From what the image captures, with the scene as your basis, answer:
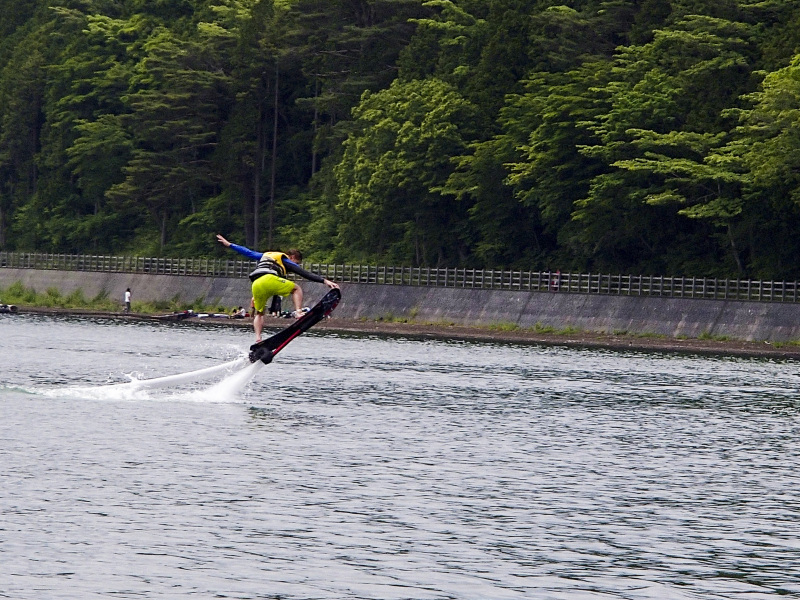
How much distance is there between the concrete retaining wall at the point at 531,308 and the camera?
66.2 metres

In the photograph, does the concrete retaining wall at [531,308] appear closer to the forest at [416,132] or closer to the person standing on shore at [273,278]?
the forest at [416,132]

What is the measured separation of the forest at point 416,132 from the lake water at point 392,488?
1191 inches

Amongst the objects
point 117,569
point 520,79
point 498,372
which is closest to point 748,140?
point 520,79

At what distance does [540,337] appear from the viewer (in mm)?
71000

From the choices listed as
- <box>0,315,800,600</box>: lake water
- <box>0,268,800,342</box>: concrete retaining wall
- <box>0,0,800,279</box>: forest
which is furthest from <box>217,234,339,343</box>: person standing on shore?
<box>0,0,800,279</box>: forest

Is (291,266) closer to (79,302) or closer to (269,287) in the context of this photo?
(269,287)

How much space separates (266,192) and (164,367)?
65.4m

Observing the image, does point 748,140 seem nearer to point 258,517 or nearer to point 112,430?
point 112,430

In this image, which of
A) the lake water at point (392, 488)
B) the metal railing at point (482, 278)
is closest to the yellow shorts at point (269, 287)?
the lake water at point (392, 488)

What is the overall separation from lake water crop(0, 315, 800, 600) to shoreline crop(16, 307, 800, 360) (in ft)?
60.1

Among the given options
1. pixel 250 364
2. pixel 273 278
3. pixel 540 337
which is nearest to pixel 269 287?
pixel 273 278

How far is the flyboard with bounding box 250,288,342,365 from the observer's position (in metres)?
32.0

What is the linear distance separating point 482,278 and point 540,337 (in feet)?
28.2

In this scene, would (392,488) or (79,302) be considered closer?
(392,488)
